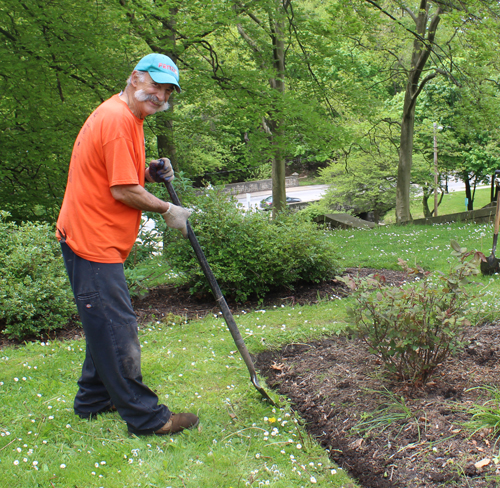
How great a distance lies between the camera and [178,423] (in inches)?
121

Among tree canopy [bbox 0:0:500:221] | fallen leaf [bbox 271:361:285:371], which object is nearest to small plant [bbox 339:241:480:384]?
fallen leaf [bbox 271:361:285:371]

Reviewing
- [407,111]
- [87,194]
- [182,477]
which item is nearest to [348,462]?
[182,477]

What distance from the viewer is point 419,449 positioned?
276 cm

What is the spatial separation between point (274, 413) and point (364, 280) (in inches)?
44.1

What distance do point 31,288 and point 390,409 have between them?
3883mm

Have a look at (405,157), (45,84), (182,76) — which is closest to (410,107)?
(405,157)

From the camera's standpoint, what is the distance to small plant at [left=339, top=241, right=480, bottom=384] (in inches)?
123

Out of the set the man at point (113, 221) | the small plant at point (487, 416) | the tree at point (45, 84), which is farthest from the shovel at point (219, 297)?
the tree at point (45, 84)

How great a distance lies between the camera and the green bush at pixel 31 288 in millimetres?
5012

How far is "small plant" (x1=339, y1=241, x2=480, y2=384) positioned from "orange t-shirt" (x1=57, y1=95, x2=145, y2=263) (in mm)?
1620

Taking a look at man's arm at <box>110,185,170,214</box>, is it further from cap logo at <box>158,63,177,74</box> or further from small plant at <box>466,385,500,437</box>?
small plant at <box>466,385,500,437</box>

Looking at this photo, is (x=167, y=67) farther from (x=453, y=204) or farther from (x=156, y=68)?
(x=453, y=204)

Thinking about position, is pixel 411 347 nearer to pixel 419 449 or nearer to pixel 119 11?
pixel 419 449

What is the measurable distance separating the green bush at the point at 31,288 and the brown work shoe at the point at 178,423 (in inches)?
102
